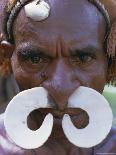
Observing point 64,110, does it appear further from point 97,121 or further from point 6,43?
point 6,43

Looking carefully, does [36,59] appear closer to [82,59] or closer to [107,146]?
[82,59]

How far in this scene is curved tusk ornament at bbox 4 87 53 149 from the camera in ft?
6.61

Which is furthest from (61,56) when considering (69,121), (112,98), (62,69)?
(112,98)

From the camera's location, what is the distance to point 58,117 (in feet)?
6.64

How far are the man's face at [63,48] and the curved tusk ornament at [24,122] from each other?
53 millimetres

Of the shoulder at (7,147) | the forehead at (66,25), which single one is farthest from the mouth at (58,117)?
the forehead at (66,25)

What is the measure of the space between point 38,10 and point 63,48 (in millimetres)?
137

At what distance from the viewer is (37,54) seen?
2.04m

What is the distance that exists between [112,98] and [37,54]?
166 cm

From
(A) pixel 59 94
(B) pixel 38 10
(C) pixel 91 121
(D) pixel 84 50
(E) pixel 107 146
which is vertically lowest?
(E) pixel 107 146

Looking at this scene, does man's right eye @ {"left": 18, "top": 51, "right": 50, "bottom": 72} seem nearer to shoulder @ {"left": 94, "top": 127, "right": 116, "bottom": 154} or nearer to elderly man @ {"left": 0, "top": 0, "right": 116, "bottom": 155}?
elderly man @ {"left": 0, "top": 0, "right": 116, "bottom": 155}

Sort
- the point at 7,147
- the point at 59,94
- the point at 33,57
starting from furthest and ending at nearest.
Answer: the point at 7,147 → the point at 33,57 → the point at 59,94

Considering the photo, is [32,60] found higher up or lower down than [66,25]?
lower down

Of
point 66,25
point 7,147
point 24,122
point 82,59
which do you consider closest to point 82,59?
point 82,59
